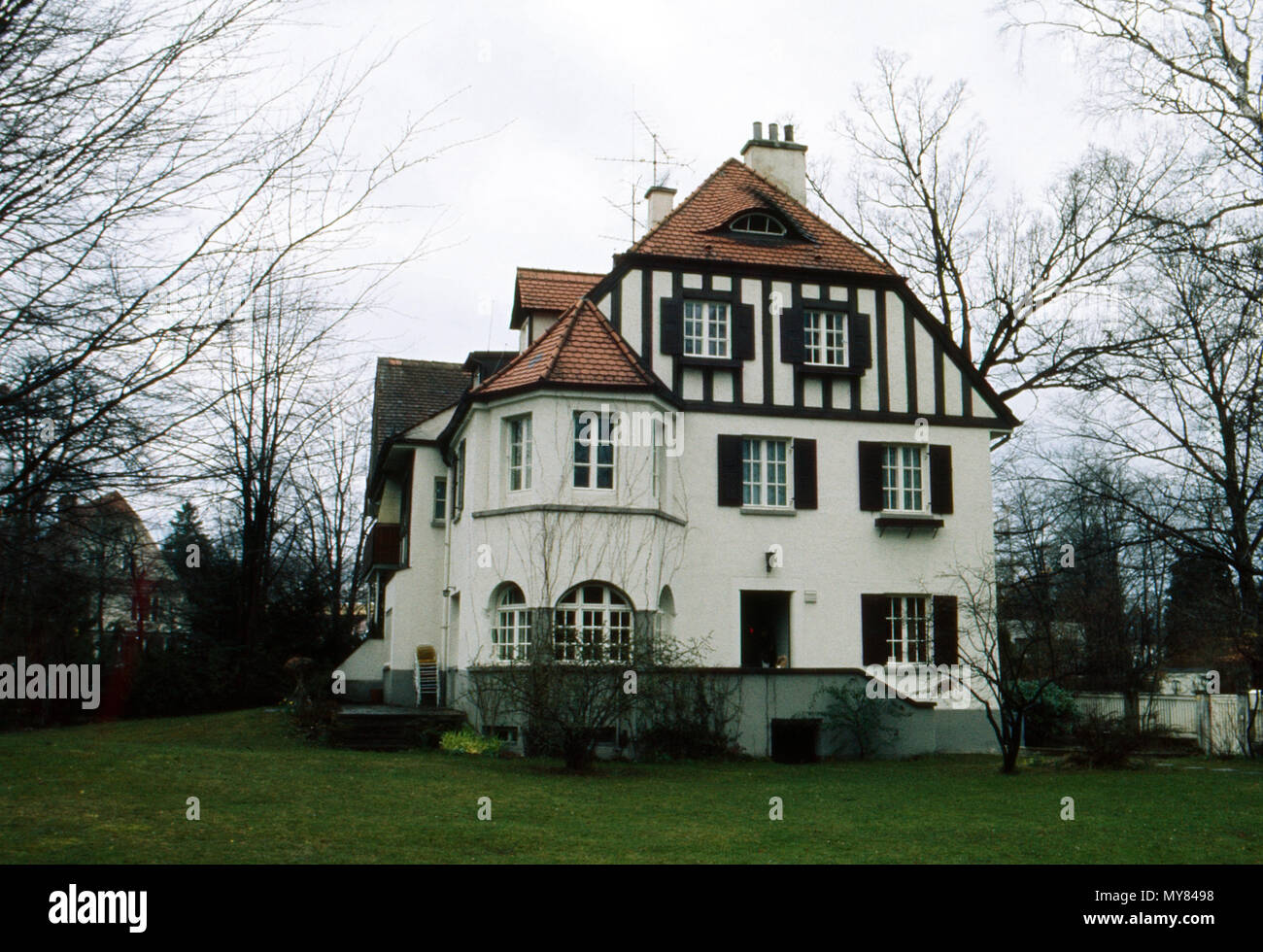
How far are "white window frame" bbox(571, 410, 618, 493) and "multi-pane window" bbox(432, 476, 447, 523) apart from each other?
6.33m

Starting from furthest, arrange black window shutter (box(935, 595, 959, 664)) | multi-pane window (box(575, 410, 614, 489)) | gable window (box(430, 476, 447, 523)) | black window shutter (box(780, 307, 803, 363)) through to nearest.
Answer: gable window (box(430, 476, 447, 523)) < black window shutter (box(780, 307, 803, 363)) < black window shutter (box(935, 595, 959, 664)) < multi-pane window (box(575, 410, 614, 489))

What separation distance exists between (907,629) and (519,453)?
903cm

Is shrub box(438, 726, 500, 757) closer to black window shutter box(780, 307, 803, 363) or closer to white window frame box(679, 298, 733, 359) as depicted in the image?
white window frame box(679, 298, 733, 359)

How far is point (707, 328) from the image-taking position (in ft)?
77.9

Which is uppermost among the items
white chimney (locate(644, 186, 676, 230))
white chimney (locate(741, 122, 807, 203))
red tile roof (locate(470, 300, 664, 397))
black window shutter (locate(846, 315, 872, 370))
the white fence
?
white chimney (locate(741, 122, 807, 203))

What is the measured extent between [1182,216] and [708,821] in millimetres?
9982

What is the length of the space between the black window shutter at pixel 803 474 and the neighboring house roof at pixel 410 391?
1092 centimetres

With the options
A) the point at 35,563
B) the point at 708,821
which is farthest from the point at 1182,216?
the point at 35,563

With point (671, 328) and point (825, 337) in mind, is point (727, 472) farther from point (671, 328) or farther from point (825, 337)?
point (825, 337)

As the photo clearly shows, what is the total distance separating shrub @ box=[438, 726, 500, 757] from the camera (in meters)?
19.6

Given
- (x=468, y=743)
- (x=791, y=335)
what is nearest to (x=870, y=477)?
(x=791, y=335)

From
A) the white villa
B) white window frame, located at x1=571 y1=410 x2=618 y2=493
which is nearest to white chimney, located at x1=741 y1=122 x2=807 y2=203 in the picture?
the white villa

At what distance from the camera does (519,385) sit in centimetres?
2105
